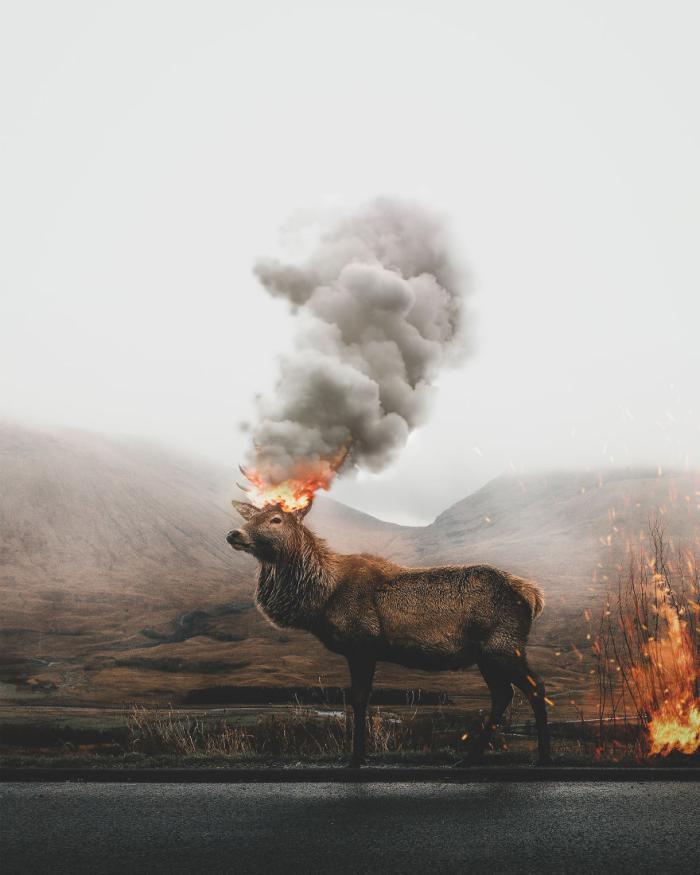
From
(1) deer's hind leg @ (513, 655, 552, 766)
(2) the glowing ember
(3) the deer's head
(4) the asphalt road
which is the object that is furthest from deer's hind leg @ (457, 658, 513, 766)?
(3) the deer's head

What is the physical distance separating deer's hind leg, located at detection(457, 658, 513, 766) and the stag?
1cm

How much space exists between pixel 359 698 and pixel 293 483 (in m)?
4.59

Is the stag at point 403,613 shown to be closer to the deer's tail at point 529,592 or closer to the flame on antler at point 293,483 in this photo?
the deer's tail at point 529,592

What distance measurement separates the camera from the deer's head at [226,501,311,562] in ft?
30.9

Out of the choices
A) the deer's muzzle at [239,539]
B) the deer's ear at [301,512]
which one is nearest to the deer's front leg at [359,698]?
the deer's muzzle at [239,539]

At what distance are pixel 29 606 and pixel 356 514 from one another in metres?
63.6

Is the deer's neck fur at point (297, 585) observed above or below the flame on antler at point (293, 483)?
below

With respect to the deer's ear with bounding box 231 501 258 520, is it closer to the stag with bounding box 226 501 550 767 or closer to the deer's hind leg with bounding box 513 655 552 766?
the stag with bounding box 226 501 550 767

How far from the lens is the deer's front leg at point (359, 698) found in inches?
335

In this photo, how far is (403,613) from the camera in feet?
29.9

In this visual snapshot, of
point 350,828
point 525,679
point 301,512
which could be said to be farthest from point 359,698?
point 301,512

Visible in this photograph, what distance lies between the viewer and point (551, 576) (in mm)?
84750

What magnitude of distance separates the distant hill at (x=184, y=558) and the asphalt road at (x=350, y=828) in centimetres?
6448

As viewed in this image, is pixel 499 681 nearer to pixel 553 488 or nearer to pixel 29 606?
pixel 29 606
